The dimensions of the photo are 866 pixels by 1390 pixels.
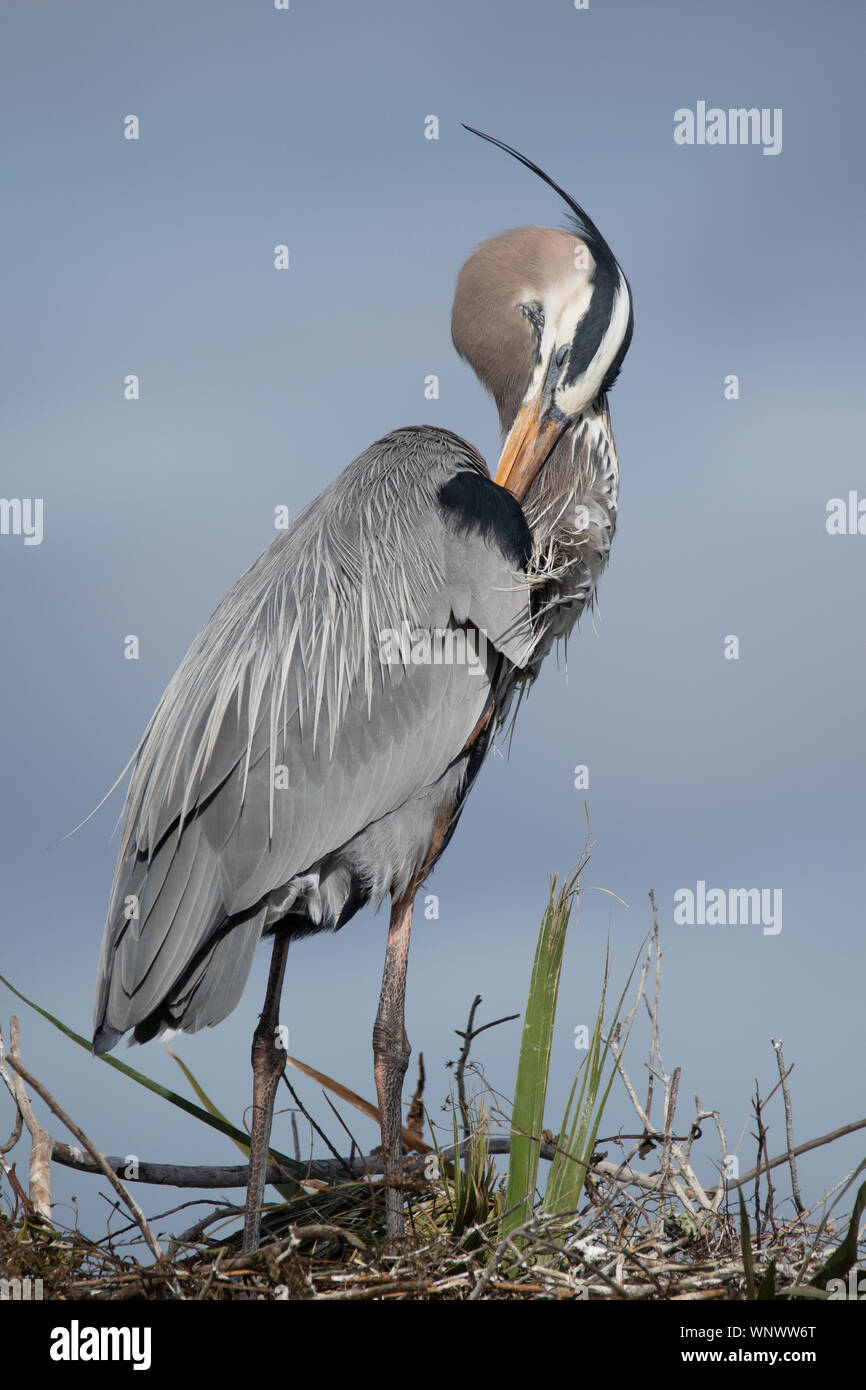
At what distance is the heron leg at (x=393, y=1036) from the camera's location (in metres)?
3.08

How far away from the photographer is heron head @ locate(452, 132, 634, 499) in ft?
11.9

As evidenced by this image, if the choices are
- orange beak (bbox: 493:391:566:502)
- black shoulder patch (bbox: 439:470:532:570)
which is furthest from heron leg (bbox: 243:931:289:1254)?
orange beak (bbox: 493:391:566:502)

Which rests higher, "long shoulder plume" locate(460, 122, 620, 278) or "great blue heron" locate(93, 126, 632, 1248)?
"long shoulder plume" locate(460, 122, 620, 278)

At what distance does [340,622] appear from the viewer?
3.19m

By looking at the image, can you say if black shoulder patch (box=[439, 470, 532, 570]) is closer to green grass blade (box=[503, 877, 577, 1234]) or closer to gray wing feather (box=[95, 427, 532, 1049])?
gray wing feather (box=[95, 427, 532, 1049])

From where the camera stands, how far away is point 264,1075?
3.21 m

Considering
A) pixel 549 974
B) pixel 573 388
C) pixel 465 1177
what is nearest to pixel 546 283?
pixel 573 388

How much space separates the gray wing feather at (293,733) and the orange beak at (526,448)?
27cm

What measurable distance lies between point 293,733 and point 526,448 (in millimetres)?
1162

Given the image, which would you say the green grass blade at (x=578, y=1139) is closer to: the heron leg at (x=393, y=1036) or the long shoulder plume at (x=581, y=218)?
the heron leg at (x=393, y=1036)

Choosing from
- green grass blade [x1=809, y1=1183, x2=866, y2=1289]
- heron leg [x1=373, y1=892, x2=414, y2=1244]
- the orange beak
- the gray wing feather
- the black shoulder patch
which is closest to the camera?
green grass blade [x1=809, y1=1183, x2=866, y2=1289]

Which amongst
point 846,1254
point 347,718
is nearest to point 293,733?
point 347,718

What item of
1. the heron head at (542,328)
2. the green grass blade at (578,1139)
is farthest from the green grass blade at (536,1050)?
the heron head at (542,328)

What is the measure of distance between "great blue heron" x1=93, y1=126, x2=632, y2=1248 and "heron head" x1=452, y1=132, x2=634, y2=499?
1 centimetres
